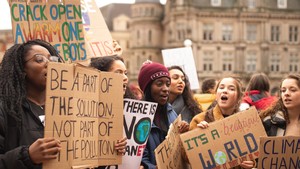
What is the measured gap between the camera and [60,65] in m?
4.17

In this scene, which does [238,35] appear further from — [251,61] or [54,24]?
[54,24]

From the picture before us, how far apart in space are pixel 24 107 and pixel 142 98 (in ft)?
6.53

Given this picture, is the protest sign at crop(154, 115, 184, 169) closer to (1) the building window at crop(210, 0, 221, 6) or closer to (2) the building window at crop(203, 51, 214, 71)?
(2) the building window at crop(203, 51, 214, 71)

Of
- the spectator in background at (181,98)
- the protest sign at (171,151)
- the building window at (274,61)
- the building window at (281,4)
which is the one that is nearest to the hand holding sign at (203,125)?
the protest sign at (171,151)

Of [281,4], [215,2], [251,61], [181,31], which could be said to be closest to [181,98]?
[181,31]

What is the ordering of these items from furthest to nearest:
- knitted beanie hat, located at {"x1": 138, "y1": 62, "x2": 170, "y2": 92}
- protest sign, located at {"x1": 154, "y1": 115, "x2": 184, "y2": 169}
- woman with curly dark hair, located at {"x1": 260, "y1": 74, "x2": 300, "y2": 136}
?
1. knitted beanie hat, located at {"x1": 138, "y1": 62, "x2": 170, "y2": 92}
2. woman with curly dark hair, located at {"x1": 260, "y1": 74, "x2": 300, "y2": 136}
3. protest sign, located at {"x1": 154, "y1": 115, "x2": 184, "y2": 169}

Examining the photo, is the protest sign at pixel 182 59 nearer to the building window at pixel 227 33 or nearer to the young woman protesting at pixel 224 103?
the young woman protesting at pixel 224 103

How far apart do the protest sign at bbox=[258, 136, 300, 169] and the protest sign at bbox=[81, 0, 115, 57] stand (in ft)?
8.33

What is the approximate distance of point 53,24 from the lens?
515cm

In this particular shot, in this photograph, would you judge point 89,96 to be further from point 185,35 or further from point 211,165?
point 185,35

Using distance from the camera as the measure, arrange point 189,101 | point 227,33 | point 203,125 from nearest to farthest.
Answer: point 203,125
point 189,101
point 227,33

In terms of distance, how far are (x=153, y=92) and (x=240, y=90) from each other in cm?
88

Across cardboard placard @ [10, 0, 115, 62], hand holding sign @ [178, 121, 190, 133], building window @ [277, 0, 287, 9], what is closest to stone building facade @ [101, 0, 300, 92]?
building window @ [277, 0, 287, 9]

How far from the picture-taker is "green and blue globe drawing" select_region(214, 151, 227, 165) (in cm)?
546
